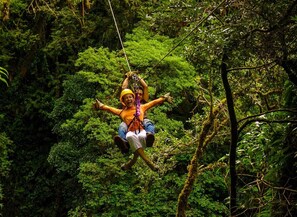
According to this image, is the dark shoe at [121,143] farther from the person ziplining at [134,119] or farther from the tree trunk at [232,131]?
the tree trunk at [232,131]

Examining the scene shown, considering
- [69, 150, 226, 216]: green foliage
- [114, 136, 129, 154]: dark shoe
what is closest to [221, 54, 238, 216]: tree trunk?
[114, 136, 129, 154]: dark shoe

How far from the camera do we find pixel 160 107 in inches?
421

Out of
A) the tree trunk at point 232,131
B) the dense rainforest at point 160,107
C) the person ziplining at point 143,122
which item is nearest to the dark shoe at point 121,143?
the person ziplining at point 143,122

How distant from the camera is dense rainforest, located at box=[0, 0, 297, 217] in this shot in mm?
3931

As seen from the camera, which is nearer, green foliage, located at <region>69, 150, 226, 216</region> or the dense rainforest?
the dense rainforest

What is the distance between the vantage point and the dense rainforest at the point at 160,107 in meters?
3.93

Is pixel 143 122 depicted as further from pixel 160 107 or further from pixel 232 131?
pixel 160 107

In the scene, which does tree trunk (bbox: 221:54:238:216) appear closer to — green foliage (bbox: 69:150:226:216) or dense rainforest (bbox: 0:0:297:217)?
dense rainforest (bbox: 0:0:297:217)

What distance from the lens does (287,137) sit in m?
4.64

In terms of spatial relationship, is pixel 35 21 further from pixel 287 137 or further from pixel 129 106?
pixel 287 137

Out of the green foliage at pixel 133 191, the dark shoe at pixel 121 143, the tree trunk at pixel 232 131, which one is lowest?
the tree trunk at pixel 232 131

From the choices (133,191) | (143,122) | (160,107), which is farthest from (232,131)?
(160,107)

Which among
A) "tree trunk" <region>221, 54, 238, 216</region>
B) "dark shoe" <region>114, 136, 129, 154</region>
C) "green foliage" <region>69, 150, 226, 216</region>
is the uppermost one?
"green foliage" <region>69, 150, 226, 216</region>

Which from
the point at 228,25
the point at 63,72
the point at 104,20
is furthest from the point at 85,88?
the point at 228,25
